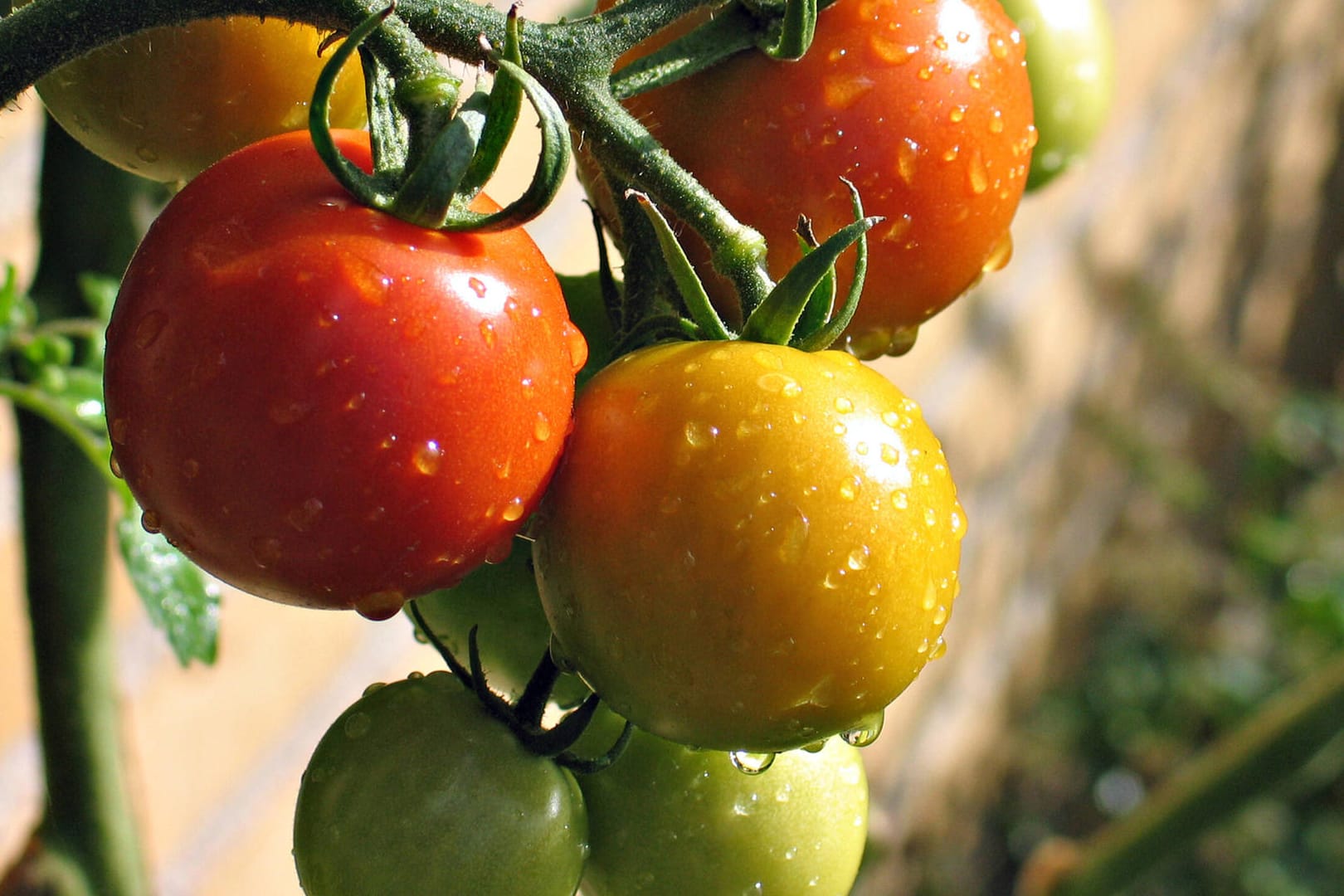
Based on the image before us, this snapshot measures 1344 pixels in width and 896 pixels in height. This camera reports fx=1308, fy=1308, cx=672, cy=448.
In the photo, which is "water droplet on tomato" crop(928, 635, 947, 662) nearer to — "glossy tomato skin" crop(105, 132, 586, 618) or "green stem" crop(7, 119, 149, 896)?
"glossy tomato skin" crop(105, 132, 586, 618)

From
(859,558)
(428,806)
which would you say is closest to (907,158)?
(859,558)

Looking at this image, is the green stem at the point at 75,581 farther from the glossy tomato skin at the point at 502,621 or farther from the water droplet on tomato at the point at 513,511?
the water droplet on tomato at the point at 513,511

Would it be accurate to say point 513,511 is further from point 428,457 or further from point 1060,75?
point 1060,75

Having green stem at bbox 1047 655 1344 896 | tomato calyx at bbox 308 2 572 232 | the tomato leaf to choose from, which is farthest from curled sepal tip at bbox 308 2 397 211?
green stem at bbox 1047 655 1344 896

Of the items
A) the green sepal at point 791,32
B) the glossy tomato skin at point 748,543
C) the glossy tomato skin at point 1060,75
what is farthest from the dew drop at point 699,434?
the glossy tomato skin at point 1060,75

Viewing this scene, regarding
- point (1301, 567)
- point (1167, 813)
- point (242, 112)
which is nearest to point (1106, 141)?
point (1301, 567)

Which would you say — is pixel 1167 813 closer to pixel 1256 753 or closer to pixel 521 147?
pixel 1256 753
